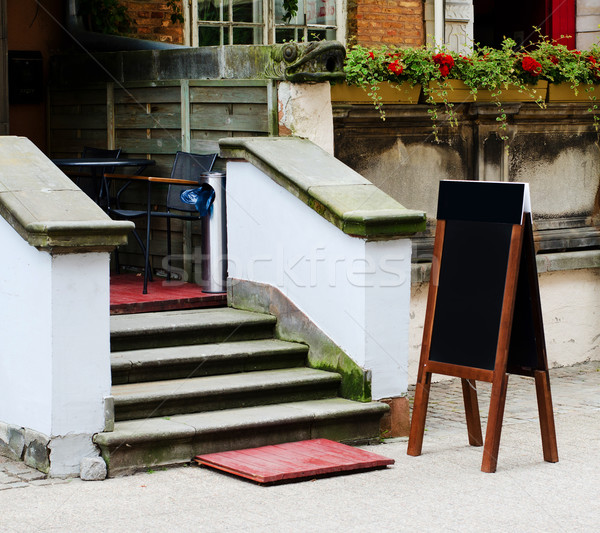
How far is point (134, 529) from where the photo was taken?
488cm

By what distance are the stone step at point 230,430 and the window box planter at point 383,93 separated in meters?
2.34

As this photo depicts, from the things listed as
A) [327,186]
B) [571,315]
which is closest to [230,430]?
[327,186]

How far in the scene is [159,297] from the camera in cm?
776

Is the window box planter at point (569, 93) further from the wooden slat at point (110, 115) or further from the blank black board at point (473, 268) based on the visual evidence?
the wooden slat at point (110, 115)

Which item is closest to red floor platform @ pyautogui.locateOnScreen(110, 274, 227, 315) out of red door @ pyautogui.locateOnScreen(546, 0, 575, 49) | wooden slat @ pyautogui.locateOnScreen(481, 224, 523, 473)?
wooden slat @ pyautogui.locateOnScreen(481, 224, 523, 473)

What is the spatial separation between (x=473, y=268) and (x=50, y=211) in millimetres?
2257

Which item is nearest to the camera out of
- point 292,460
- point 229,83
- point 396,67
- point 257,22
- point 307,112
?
point 292,460

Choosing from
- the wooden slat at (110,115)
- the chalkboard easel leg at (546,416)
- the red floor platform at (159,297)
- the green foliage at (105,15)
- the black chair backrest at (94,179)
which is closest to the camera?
the chalkboard easel leg at (546,416)

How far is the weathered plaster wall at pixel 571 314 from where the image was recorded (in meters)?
9.32

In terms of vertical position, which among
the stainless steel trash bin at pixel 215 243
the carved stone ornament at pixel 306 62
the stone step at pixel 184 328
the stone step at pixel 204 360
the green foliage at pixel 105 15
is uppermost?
the green foliage at pixel 105 15

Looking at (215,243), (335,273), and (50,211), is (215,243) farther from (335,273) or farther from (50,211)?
(50,211)

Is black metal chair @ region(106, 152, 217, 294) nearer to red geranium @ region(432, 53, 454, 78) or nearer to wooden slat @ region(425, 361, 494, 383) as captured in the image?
red geranium @ region(432, 53, 454, 78)

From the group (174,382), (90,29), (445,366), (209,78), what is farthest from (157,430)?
(90,29)

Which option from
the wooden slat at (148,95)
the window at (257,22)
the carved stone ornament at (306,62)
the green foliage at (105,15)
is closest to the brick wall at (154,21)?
the green foliage at (105,15)
